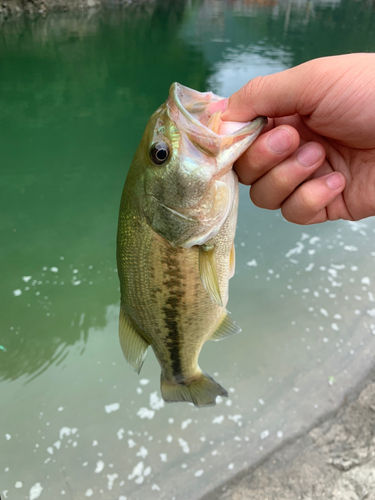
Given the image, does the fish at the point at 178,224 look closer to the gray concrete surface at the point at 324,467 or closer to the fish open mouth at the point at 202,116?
the fish open mouth at the point at 202,116

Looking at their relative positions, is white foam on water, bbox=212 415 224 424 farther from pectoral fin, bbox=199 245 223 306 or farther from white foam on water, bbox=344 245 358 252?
white foam on water, bbox=344 245 358 252

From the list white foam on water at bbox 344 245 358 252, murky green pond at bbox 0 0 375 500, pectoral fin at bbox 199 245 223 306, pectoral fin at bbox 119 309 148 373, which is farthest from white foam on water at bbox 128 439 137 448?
white foam on water at bbox 344 245 358 252

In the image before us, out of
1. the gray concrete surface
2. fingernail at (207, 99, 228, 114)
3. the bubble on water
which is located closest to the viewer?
fingernail at (207, 99, 228, 114)

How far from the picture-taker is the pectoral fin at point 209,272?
55.9 inches

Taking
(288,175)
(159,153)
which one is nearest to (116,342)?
(288,175)

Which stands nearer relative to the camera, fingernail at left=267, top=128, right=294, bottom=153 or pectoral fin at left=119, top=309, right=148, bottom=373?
fingernail at left=267, top=128, right=294, bottom=153

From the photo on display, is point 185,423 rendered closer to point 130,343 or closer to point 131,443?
point 131,443

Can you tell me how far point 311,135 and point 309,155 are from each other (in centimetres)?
22

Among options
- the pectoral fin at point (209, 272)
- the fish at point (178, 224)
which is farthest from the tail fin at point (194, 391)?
the pectoral fin at point (209, 272)

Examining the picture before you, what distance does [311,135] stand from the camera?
5.92ft

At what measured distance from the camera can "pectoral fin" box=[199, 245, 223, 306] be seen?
142cm

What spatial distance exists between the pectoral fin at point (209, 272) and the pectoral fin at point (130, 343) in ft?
1.77

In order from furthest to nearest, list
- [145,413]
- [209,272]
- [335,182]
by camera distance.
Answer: [145,413] → [335,182] → [209,272]

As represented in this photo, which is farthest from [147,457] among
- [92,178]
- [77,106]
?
[77,106]
